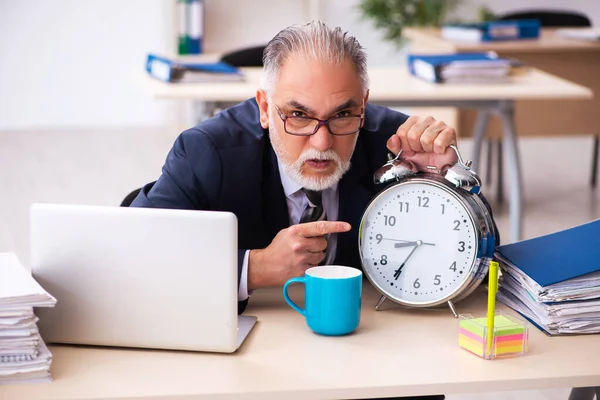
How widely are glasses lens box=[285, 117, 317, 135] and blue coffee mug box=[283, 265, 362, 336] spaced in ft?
1.00

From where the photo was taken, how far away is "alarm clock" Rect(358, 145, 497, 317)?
1567 mm

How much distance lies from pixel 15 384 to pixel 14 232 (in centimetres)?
315

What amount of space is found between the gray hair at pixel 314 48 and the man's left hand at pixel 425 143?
0.39 ft

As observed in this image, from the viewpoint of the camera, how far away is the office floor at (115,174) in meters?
4.63

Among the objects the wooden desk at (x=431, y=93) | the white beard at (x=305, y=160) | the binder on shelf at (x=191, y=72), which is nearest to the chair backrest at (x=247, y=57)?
the wooden desk at (x=431, y=93)

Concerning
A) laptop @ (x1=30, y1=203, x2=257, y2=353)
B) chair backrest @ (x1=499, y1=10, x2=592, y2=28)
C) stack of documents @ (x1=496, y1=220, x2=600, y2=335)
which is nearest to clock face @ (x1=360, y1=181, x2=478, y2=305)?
stack of documents @ (x1=496, y1=220, x2=600, y2=335)

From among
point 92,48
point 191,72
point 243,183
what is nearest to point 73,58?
point 92,48

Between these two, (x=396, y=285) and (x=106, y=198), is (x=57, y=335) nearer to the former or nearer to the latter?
(x=396, y=285)

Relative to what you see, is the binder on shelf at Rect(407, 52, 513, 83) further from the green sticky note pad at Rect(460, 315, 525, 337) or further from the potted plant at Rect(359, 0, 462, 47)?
the potted plant at Rect(359, 0, 462, 47)

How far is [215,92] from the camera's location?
11.0 ft

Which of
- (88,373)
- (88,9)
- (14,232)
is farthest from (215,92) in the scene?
(88,9)

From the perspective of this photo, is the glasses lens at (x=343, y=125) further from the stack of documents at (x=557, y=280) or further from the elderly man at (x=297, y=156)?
the stack of documents at (x=557, y=280)

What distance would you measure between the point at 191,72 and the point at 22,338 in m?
2.28

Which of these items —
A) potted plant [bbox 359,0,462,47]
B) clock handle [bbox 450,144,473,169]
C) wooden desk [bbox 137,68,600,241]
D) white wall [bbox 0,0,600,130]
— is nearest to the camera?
A: clock handle [bbox 450,144,473,169]
